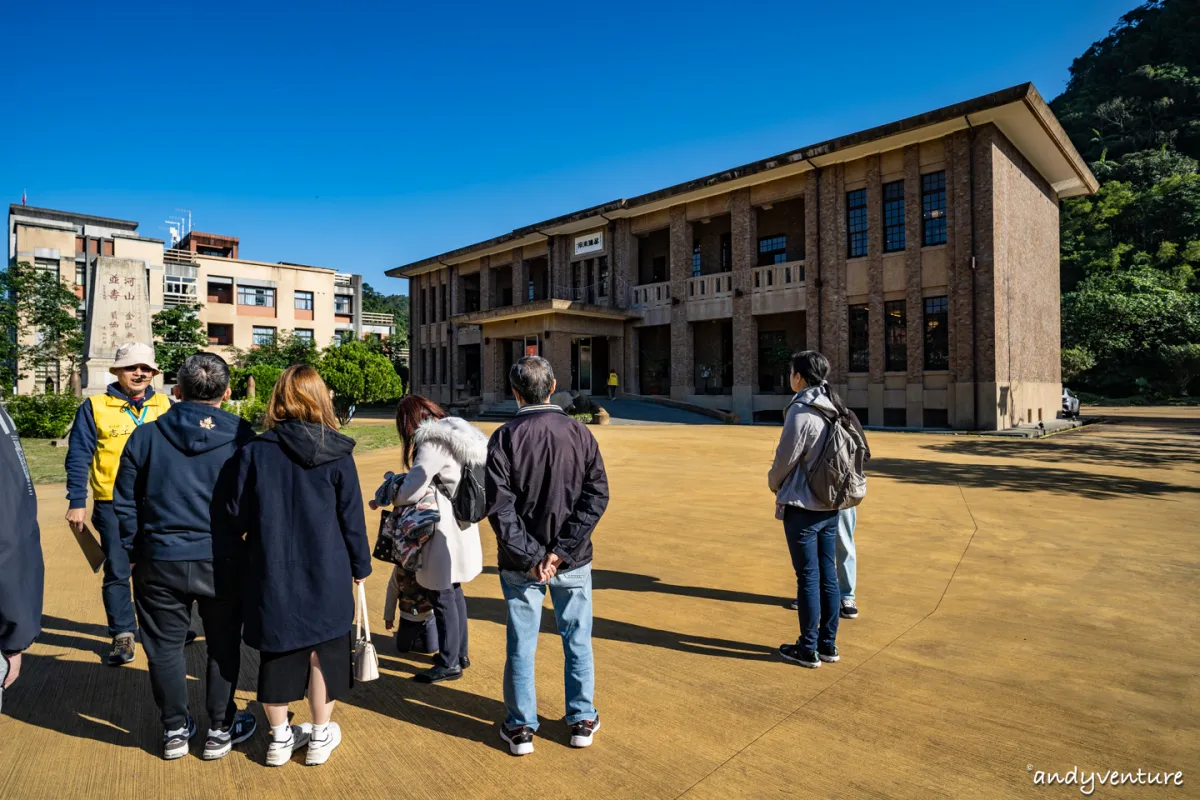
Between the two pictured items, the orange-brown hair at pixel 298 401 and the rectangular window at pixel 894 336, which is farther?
the rectangular window at pixel 894 336

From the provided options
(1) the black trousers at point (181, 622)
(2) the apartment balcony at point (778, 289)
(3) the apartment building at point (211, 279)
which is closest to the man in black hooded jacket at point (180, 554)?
(1) the black trousers at point (181, 622)

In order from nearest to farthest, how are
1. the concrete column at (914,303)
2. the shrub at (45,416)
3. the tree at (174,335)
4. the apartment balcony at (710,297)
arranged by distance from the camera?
the shrub at (45,416) → the concrete column at (914,303) → the apartment balcony at (710,297) → the tree at (174,335)

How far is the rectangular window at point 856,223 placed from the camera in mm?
23413

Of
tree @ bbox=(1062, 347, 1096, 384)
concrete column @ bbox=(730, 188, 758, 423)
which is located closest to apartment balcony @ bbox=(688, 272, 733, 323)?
concrete column @ bbox=(730, 188, 758, 423)

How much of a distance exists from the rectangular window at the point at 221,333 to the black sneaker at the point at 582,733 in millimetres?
53507

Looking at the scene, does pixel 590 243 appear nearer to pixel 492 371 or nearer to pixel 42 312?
pixel 492 371

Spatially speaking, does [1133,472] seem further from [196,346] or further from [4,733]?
[196,346]

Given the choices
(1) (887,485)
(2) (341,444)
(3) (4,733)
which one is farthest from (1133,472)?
(3) (4,733)

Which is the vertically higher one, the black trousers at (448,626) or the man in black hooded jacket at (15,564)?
the man in black hooded jacket at (15,564)

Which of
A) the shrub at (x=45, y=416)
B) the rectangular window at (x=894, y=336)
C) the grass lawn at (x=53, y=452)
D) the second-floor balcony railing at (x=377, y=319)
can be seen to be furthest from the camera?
the second-floor balcony railing at (x=377, y=319)

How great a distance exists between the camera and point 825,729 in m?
3.08

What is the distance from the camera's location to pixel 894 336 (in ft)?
74.0

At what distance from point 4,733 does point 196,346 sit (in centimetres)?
4245

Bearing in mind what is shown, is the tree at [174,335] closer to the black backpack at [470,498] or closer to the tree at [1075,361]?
the black backpack at [470,498]
